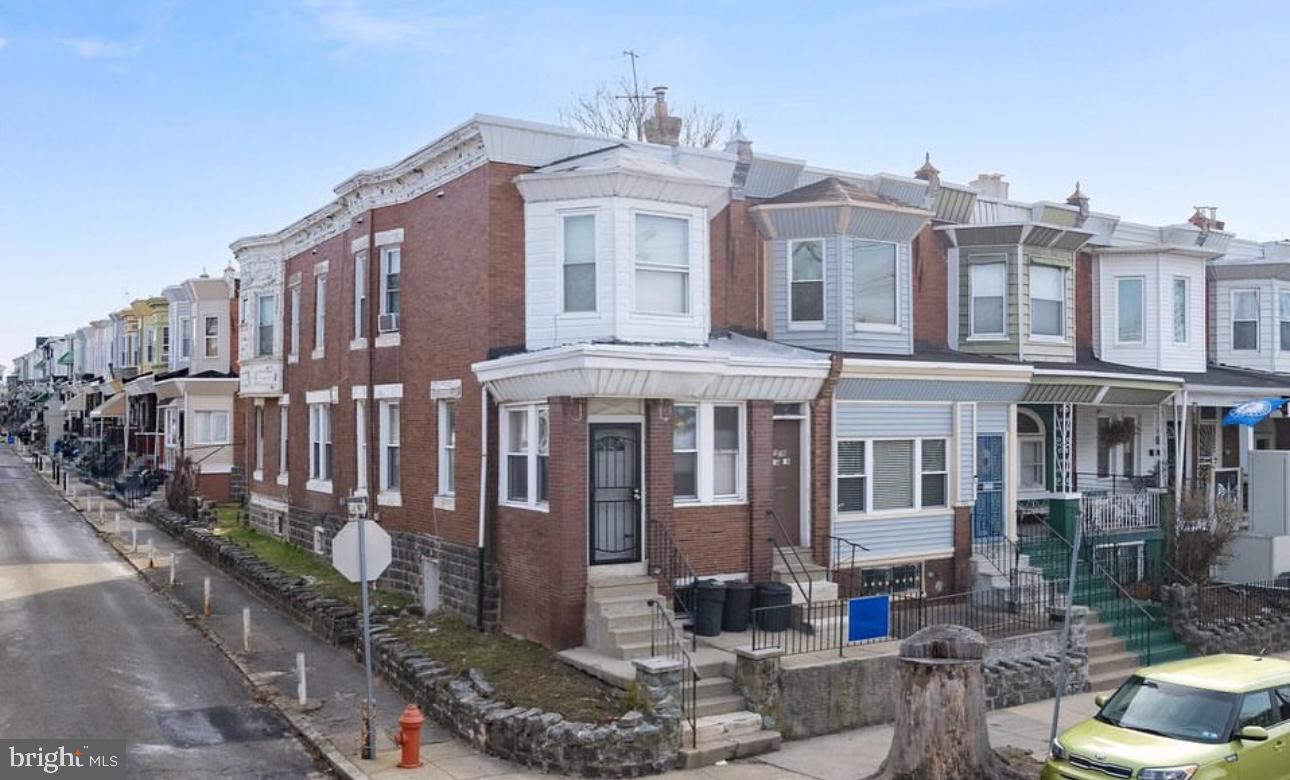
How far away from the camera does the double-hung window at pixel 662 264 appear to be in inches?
717

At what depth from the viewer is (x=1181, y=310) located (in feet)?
90.3

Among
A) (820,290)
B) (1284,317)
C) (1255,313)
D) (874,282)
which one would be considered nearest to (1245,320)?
(1255,313)

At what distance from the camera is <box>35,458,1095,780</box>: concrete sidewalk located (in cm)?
1355

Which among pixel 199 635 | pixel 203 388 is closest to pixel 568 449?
pixel 199 635

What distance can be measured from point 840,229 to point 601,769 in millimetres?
12037

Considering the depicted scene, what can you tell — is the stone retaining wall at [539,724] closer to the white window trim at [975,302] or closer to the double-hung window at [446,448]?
the double-hung window at [446,448]

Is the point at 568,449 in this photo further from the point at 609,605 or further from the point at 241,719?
the point at 241,719

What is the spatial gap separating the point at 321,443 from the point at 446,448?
27.4 feet

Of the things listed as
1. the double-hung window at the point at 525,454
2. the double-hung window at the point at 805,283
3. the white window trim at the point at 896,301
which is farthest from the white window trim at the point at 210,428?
the white window trim at the point at 896,301

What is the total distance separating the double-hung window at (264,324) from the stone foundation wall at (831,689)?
857 inches

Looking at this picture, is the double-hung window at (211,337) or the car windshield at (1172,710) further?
the double-hung window at (211,337)

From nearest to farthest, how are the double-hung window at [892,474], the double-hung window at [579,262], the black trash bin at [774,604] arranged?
the black trash bin at [774,604]
the double-hung window at [579,262]
the double-hung window at [892,474]

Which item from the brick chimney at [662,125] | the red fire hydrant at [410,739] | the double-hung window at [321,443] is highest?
the brick chimney at [662,125]

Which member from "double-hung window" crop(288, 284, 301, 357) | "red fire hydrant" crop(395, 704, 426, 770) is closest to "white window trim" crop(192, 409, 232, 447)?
"double-hung window" crop(288, 284, 301, 357)
